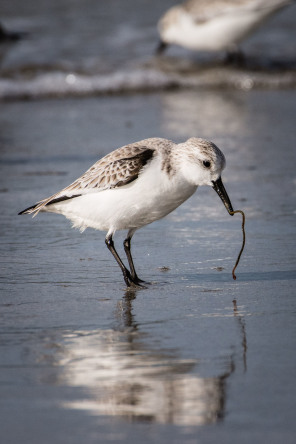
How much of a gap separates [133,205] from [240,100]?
867cm

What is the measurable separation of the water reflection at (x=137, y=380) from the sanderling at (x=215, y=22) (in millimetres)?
12007

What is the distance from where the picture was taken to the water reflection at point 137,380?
3.64 metres

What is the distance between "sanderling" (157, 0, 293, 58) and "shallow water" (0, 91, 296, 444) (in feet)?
21.8

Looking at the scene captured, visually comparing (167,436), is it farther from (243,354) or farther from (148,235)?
(148,235)

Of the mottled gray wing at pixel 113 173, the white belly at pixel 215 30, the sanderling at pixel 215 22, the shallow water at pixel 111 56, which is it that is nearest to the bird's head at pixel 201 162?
the mottled gray wing at pixel 113 173

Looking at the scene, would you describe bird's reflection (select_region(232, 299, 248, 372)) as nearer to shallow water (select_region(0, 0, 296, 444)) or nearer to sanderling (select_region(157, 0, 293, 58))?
shallow water (select_region(0, 0, 296, 444))

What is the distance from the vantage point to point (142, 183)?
222 inches

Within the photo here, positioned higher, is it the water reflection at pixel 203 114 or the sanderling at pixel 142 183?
the sanderling at pixel 142 183

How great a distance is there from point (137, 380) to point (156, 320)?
92 centimetres

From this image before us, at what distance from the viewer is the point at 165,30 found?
16.9 metres

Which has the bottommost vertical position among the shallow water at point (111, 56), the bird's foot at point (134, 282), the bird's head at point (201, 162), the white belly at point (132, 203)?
the shallow water at point (111, 56)

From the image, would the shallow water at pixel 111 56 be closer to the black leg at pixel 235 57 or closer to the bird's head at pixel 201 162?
the black leg at pixel 235 57

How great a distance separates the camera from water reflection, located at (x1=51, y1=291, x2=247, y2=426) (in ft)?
12.0

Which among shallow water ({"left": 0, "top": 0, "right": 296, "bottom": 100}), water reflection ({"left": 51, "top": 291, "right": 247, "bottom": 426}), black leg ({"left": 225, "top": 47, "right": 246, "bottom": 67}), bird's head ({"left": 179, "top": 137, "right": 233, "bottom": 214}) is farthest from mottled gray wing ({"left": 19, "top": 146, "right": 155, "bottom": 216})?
black leg ({"left": 225, "top": 47, "right": 246, "bottom": 67})
